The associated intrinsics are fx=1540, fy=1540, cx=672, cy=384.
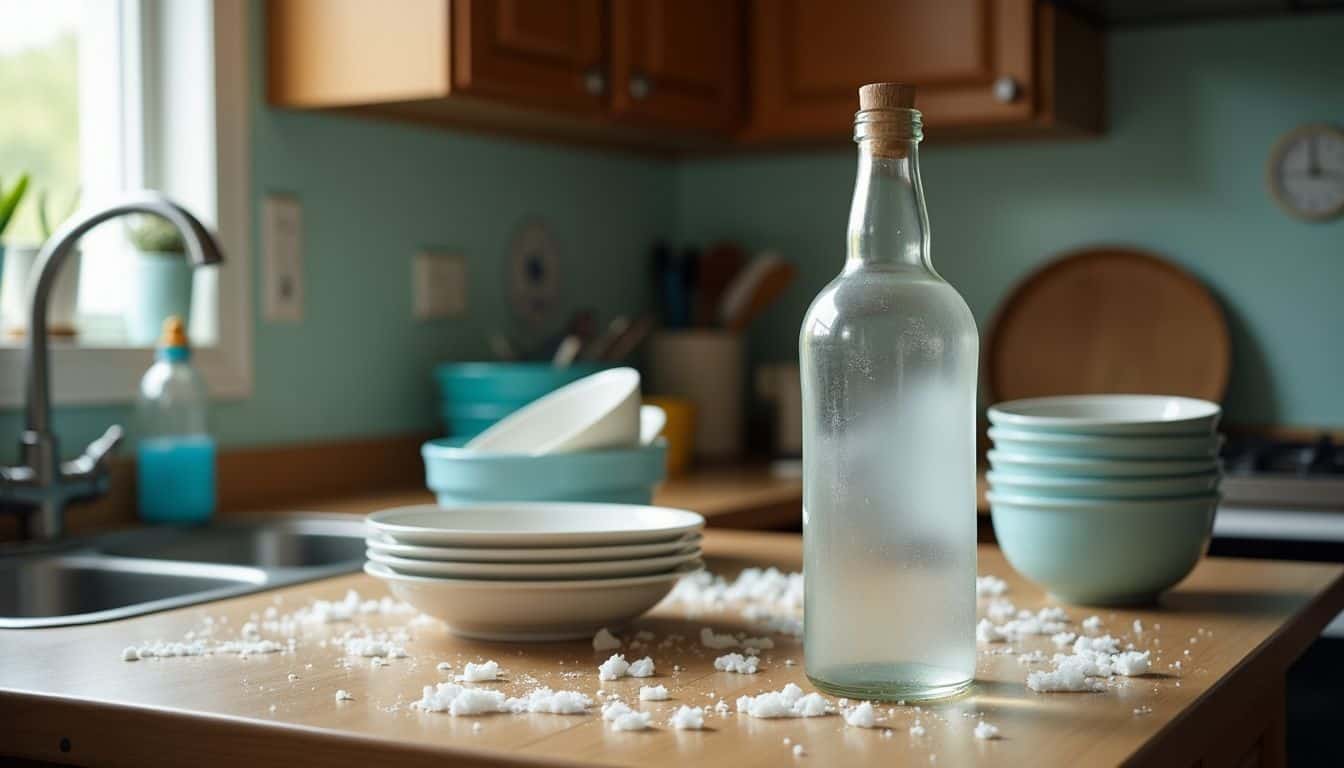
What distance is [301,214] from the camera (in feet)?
7.75

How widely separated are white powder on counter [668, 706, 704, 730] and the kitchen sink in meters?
0.62

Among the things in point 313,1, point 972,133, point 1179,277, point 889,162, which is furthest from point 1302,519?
point 313,1

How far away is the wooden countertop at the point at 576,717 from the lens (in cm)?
87

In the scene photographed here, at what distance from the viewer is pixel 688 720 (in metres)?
0.92

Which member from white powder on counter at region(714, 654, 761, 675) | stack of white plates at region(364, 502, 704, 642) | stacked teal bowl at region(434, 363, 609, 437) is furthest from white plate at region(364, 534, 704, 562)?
stacked teal bowl at region(434, 363, 609, 437)

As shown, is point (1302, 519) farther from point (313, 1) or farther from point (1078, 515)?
point (313, 1)

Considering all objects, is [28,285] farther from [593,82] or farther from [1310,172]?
[1310,172]

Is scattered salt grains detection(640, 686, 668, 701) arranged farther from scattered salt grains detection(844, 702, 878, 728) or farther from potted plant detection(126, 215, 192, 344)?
potted plant detection(126, 215, 192, 344)

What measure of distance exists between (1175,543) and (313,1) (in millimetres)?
1533

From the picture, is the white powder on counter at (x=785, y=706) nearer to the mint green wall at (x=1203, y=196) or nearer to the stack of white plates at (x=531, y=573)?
the stack of white plates at (x=531, y=573)

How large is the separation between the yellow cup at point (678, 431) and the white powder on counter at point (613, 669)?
1580 millimetres

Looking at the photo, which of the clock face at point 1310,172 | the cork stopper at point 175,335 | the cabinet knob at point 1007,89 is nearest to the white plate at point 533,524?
the cork stopper at point 175,335

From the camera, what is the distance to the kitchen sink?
1550 millimetres

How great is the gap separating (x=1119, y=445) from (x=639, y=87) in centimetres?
143
